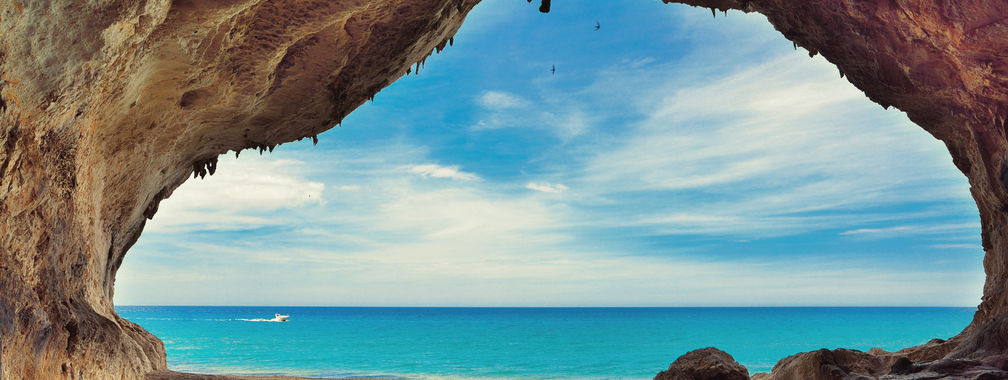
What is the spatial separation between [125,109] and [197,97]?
3.40 feet

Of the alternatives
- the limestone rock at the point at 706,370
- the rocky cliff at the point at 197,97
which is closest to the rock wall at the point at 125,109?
the rocky cliff at the point at 197,97

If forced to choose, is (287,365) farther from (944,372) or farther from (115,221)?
(944,372)

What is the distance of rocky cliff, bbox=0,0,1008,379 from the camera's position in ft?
13.7

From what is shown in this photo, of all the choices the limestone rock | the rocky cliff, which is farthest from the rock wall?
the limestone rock

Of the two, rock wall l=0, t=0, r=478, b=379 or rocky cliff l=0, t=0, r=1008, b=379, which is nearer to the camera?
rock wall l=0, t=0, r=478, b=379

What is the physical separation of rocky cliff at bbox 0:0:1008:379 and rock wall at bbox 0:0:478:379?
0.8 inches

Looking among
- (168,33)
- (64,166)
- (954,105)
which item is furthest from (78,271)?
(954,105)

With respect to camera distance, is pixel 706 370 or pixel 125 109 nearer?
pixel 125 109

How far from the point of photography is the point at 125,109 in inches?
234

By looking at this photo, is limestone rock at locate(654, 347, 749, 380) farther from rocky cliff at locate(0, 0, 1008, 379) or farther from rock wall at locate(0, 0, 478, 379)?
rock wall at locate(0, 0, 478, 379)

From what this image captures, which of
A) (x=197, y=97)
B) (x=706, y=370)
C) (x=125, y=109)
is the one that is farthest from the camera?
(x=706, y=370)

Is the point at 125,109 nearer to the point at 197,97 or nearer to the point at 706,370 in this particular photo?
the point at 197,97

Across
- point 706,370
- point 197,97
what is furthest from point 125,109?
point 706,370

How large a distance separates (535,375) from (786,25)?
21.5 m
